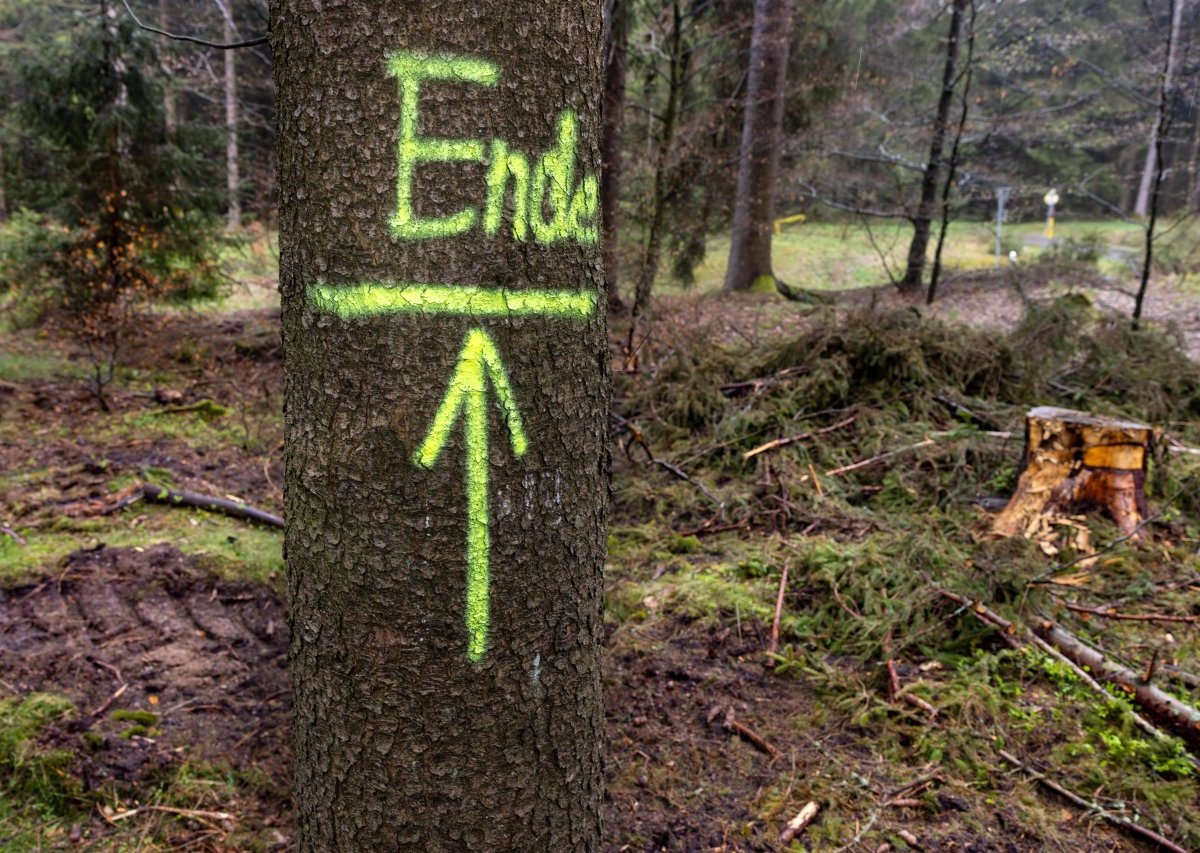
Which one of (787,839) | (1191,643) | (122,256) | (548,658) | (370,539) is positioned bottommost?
(787,839)

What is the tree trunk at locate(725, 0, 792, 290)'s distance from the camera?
10.7 metres

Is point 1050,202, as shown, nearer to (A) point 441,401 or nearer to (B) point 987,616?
(B) point 987,616

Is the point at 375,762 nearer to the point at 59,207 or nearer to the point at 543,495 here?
the point at 543,495

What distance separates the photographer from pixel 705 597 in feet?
11.0

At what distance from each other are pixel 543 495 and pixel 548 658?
0.32 m

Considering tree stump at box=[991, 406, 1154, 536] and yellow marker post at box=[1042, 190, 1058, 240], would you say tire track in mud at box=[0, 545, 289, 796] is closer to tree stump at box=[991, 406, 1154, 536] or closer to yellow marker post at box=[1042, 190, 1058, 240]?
tree stump at box=[991, 406, 1154, 536]

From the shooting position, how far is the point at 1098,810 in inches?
86.4

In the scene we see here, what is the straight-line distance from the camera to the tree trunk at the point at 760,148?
35.0ft

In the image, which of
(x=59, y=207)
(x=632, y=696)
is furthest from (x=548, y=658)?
(x=59, y=207)

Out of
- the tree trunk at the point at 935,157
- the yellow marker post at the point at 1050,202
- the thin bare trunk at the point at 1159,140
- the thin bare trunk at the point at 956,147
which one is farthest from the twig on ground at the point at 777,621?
the tree trunk at the point at 935,157

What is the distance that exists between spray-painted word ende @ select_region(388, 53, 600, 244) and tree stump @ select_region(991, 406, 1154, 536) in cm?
343

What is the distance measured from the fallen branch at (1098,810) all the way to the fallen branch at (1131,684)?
1.49 ft

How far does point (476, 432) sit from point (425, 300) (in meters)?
0.23

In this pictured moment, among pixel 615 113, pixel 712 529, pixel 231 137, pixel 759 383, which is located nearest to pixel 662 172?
pixel 615 113
